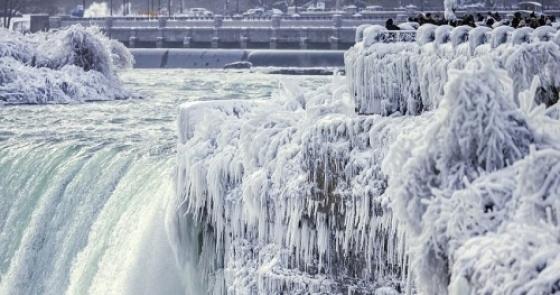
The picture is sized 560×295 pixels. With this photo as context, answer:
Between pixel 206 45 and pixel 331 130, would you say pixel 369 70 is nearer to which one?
pixel 331 130

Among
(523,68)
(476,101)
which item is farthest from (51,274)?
(476,101)

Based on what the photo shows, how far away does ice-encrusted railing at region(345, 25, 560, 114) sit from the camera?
13.2 metres

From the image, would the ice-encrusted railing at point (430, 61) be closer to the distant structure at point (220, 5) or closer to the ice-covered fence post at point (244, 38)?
the ice-covered fence post at point (244, 38)

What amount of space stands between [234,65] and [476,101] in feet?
170

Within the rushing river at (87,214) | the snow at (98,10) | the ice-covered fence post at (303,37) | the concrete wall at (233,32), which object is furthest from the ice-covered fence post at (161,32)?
the rushing river at (87,214)

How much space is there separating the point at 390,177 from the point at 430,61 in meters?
2.55

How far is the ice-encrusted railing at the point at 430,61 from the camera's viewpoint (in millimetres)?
13242

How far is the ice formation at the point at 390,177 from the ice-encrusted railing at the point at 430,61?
2cm

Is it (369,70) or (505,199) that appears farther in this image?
(369,70)

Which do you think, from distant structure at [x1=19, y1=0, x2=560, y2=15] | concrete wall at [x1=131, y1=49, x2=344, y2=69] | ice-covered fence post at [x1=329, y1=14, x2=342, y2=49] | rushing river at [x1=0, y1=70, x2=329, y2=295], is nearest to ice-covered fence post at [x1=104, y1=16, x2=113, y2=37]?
concrete wall at [x1=131, y1=49, x2=344, y2=69]

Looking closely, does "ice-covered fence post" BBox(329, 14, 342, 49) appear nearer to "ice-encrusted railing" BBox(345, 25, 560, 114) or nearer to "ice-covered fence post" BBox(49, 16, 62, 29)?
"ice-covered fence post" BBox(49, 16, 62, 29)

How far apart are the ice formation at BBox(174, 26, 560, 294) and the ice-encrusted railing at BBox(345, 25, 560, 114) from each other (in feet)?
0.05

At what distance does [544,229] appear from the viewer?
9.59 m

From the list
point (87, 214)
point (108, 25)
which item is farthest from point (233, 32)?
point (87, 214)
